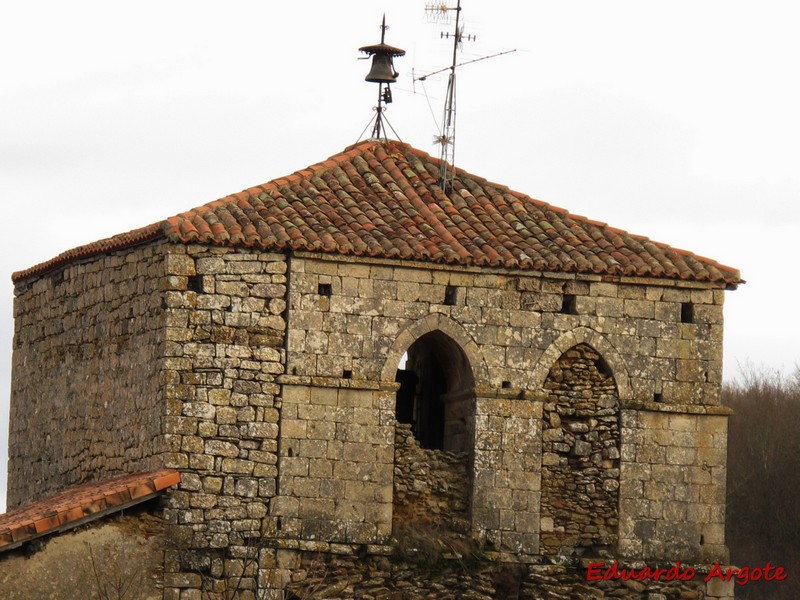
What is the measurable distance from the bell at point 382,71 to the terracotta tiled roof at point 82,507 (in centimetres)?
651

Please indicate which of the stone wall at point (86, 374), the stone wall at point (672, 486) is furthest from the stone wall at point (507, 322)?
the stone wall at point (86, 374)

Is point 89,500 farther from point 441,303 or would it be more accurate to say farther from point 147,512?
point 441,303

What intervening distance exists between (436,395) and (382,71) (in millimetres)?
4290

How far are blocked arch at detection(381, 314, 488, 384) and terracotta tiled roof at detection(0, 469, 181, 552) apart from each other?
9.15 feet

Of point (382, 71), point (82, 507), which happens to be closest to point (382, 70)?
point (382, 71)

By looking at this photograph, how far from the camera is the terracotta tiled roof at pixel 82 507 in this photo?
843 inches

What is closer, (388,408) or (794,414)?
(388,408)

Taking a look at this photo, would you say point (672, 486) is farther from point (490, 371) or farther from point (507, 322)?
point (507, 322)

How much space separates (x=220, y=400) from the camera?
22656mm

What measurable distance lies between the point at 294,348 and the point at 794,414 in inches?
1173

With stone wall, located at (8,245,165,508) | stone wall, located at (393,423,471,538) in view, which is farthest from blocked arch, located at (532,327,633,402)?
stone wall, located at (8,245,165,508)

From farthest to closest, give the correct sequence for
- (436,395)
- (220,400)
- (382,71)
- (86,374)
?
(382,71), (436,395), (86,374), (220,400)

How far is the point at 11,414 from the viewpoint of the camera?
27609mm

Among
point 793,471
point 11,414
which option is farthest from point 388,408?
point 793,471
